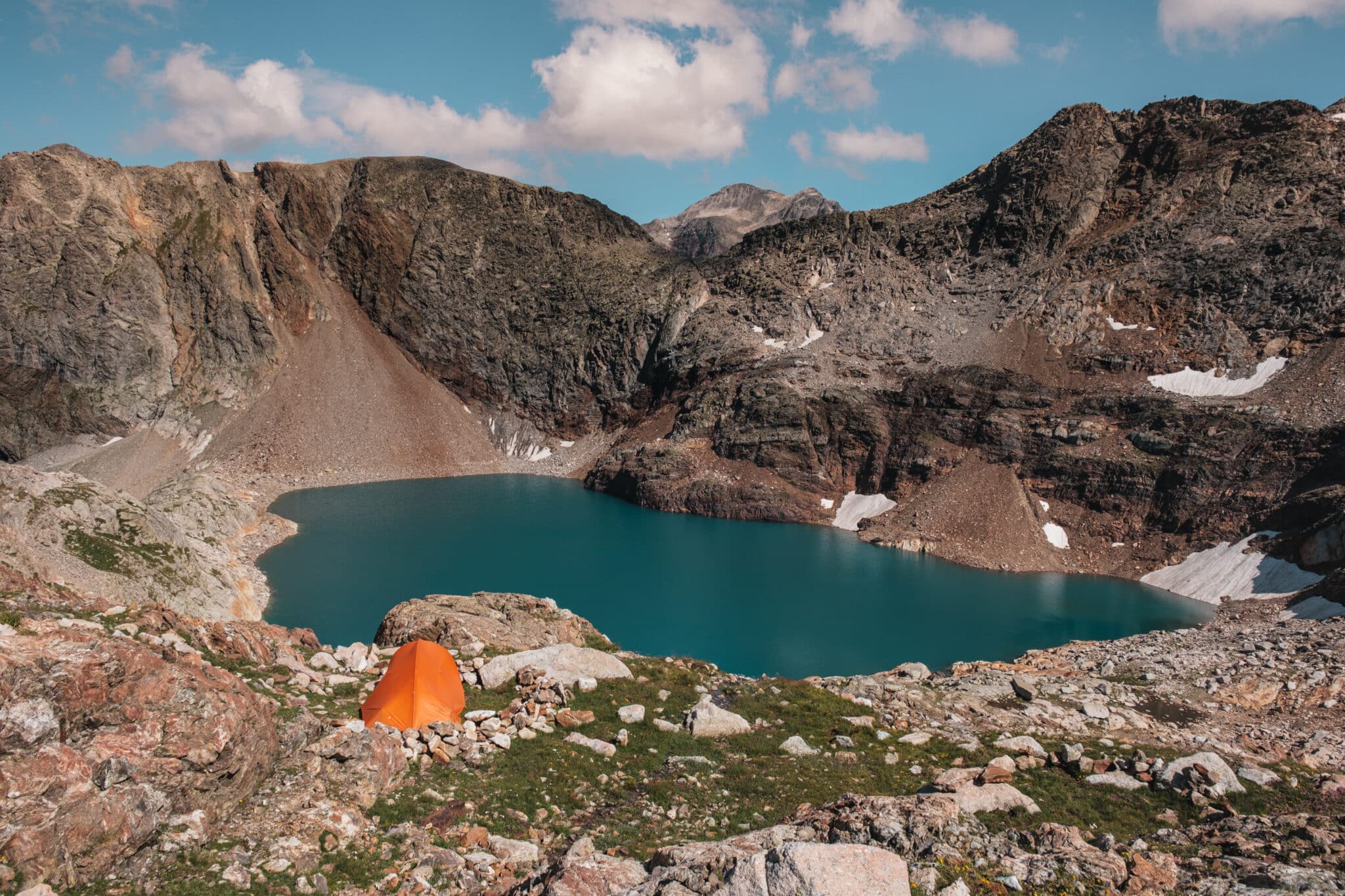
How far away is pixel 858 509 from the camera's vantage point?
69438mm

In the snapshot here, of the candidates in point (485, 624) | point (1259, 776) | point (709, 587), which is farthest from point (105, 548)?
point (1259, 776)

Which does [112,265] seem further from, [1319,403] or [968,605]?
[1319,403]

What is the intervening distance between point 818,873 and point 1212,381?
7115 centimetres

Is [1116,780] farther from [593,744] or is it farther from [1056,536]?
[1056,536]

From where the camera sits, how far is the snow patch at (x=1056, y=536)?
192ft

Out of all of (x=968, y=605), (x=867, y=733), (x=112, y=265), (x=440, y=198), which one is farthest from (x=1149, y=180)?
(x=112, y=265)

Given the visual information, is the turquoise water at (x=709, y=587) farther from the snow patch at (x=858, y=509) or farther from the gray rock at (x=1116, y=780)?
the gray rock at (x=1116, y=780)

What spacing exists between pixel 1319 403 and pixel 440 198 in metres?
104

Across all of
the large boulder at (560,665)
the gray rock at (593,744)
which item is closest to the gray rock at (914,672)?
the large boulder at (560,665)

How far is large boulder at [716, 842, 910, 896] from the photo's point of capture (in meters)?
7.92

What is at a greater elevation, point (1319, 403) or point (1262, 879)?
point (1319, 403)

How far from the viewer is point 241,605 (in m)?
35.6

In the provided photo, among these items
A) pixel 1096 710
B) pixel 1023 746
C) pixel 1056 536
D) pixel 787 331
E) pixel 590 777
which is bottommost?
pixel 1056 536

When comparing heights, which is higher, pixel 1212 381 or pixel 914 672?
pixel 1212 381
